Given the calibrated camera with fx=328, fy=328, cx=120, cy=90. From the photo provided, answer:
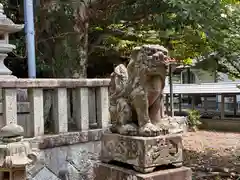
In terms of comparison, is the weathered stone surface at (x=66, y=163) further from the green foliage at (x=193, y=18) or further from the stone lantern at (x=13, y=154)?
the green foliage at (x=193, y=18)

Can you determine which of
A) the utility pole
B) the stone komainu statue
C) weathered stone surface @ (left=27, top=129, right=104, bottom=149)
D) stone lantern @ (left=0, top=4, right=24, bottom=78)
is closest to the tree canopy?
the utility pole

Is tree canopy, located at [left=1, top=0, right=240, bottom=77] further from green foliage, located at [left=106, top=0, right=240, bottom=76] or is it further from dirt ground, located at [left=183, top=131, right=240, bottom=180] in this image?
dirt ground, located at [left=183, top=131, right=240, bottom=180]

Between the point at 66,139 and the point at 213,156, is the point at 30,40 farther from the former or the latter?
the point at 213,156

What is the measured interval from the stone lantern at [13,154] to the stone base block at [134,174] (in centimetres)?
91

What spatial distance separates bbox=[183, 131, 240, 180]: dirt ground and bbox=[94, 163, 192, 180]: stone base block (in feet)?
9.05

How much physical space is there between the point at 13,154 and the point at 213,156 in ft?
22.1

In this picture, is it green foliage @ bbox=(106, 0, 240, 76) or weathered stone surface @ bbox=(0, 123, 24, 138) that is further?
green foliage @ bbox=(106, 0, 240, 76)

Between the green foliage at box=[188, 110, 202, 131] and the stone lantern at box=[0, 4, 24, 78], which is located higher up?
the stone lantern at box=[0, 4, 24, 78]

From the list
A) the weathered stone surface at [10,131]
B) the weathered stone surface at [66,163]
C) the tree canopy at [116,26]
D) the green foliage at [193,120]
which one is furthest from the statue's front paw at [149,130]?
the green foliage at [193,120]

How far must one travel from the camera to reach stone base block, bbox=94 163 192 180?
3.46 metres

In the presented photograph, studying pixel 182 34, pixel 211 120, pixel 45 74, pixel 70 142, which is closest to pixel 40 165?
pixel 70 142

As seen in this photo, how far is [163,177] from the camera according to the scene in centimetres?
351

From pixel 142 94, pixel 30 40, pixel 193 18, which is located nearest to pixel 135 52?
pixel 142 94

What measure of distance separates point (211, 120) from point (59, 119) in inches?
510
